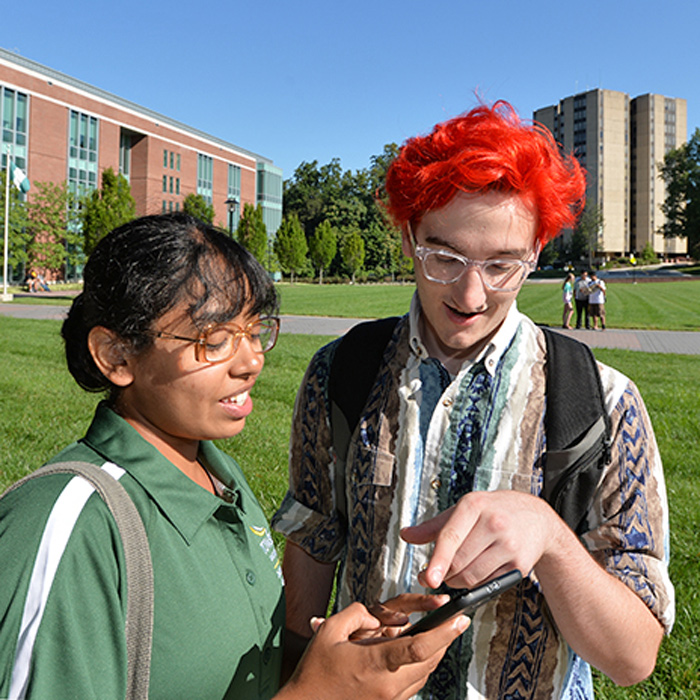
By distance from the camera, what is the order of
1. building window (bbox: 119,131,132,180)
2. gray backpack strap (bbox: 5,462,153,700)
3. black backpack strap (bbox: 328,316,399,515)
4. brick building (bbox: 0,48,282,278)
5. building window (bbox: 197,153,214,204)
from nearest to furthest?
gray backpack strap (bbox: 5,462,153,700)
black backpack strap (bbox: 328,316,399,515)
brick building (bbox: 0,48,282,278)
building window (bbox: 119,131,132,180)
building window (bbox: 197,153,214,204)

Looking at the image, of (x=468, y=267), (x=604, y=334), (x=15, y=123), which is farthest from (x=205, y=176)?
(x=468, y=267)

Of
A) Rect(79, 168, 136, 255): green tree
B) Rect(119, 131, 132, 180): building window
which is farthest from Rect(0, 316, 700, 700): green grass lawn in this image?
Rect(119, 131, 132, 180): building window

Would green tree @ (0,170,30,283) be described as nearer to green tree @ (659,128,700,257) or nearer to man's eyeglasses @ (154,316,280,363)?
man's eyeglasses @ (154,316,280,363)

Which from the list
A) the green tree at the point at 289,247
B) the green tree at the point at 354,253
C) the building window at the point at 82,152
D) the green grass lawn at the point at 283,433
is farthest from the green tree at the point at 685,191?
the green grass lawn at the point at 283,433

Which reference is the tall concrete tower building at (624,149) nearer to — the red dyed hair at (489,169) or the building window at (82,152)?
the building window at (82,152)

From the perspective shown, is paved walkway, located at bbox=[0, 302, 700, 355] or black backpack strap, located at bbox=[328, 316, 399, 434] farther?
paved walkway, located at bbox=[0, 302, 700, 355]

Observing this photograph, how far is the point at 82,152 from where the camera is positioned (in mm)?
50938

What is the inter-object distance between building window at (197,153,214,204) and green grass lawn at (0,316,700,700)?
5356 centimetres

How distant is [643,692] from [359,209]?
80.2m

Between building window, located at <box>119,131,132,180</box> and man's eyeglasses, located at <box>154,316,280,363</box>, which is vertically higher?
building window, located at <box>119,131,132,180</box>

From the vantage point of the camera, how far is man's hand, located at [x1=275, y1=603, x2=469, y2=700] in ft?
3.91

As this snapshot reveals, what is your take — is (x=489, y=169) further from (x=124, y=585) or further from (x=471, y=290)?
(x=124, y=585)

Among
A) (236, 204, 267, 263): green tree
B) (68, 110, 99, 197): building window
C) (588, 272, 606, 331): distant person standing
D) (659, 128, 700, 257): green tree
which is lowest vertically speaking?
(588, 272, 606, 331): distant person standing

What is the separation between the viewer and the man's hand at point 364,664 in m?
1.19
